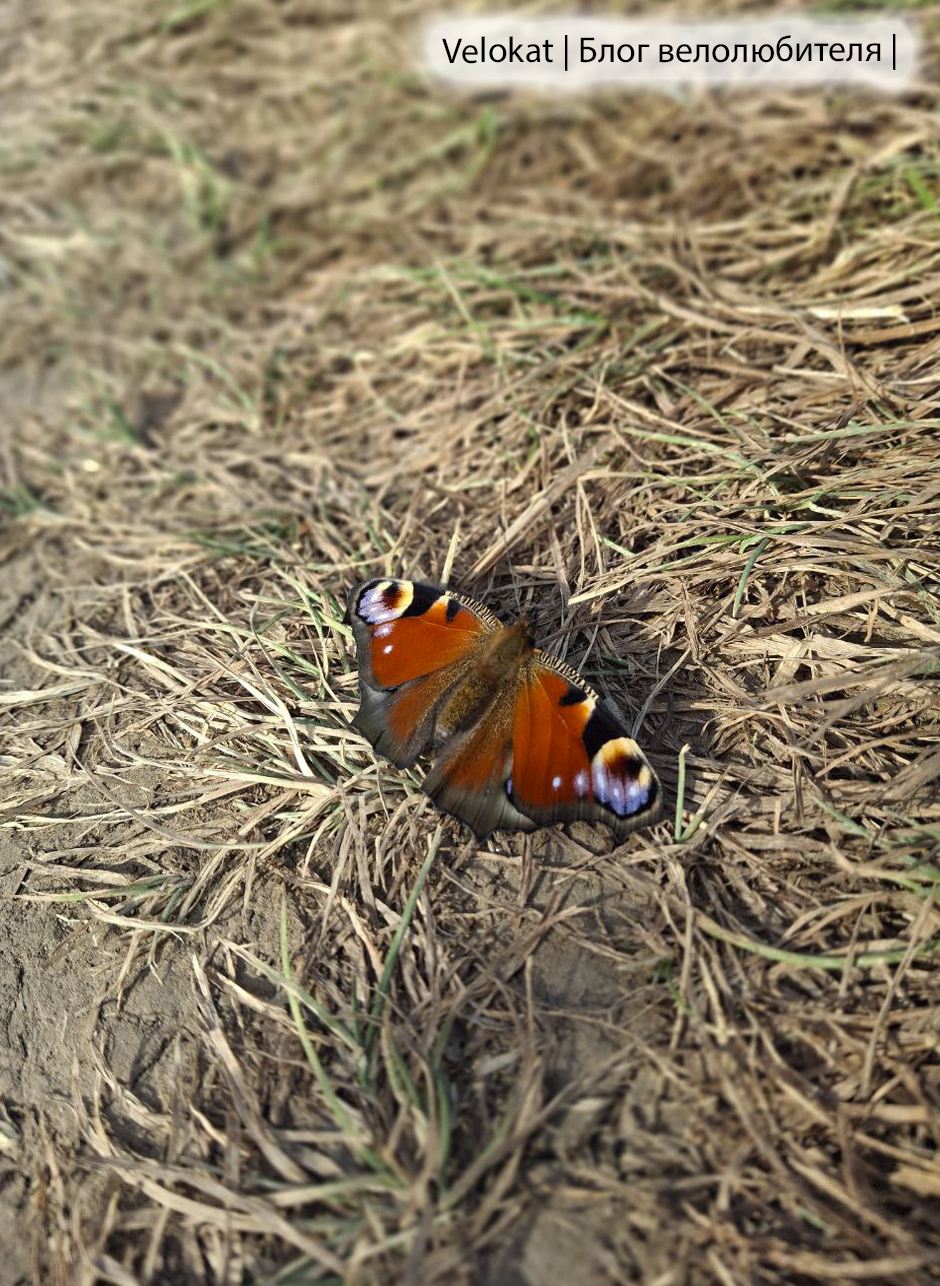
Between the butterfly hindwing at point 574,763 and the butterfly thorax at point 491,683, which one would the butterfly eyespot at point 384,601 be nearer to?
the butterfly thorax at point 491,683

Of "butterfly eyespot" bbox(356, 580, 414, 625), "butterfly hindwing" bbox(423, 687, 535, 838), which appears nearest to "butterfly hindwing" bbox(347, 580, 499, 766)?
"butterfly eyespot" bbox(356, 580, 414, 625)

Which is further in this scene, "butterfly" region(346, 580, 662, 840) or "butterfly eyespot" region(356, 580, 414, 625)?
"butterfly eyespot" region(356, 580, 414, 625)

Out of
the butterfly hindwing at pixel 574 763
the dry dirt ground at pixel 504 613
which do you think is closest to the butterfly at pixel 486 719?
the butterfly hindwing at pixel 574 763

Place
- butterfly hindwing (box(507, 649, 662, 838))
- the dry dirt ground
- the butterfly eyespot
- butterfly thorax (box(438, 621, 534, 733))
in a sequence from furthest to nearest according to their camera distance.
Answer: the butterfly eyespot < butterfly thorax (box(438, 621, 534, 733)) < butterfly hindwing (box(507, 649, 662, 838)) < the dry dirt ground

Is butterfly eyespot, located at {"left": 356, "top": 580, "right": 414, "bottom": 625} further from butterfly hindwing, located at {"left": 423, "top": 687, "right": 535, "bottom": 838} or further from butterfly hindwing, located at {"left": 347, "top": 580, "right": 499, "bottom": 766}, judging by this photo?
butterfly hindwing, located at {"left": 423, "top": 687, "right": 535, "bottom": 838}

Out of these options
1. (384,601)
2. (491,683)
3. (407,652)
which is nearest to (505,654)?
(491,683)

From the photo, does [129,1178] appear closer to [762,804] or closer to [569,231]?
[762,804]
